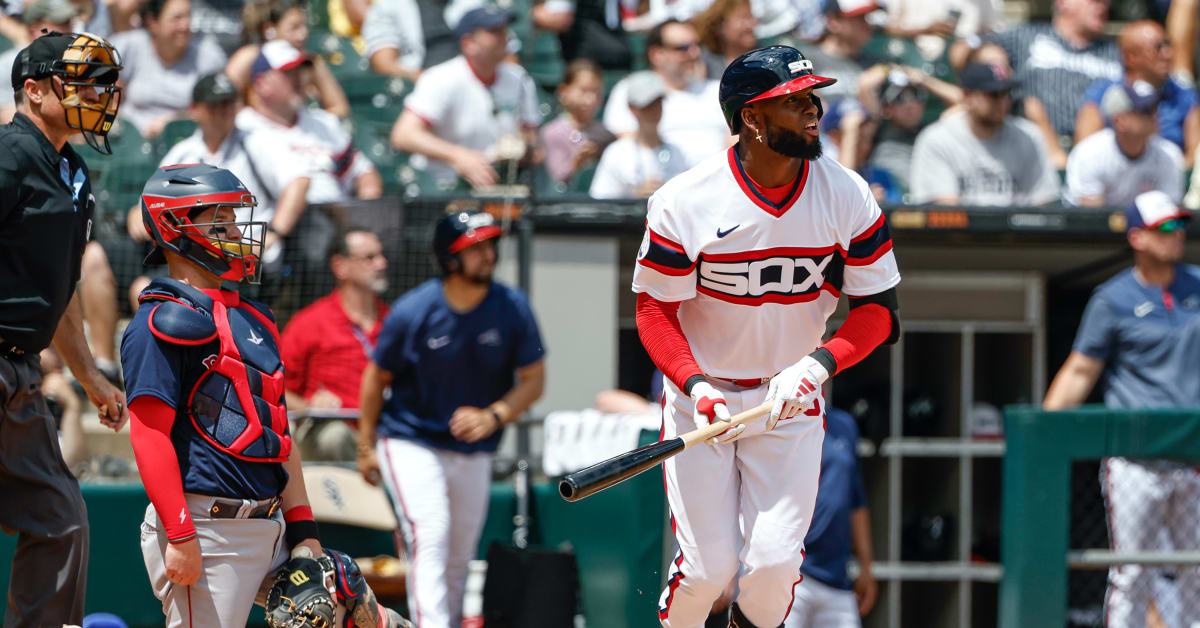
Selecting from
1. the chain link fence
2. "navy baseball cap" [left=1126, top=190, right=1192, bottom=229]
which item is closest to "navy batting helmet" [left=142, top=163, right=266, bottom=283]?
the chain link fence

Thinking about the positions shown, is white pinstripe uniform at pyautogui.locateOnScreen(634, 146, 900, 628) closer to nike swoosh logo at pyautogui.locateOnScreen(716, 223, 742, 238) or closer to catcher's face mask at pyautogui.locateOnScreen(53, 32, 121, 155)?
nike swoosh logo at pyautogui.locateOnScreen(716, 223, 742, 238)

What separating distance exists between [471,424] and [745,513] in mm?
2057

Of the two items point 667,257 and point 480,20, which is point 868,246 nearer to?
point 667,257

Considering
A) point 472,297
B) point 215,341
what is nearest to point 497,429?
point 472,297

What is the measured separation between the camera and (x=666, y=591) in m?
4.14

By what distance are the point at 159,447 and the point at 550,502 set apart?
10.7 feet

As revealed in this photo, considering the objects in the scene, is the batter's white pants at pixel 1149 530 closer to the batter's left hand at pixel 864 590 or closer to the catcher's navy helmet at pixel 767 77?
the batter's left hand at pixel 864 590

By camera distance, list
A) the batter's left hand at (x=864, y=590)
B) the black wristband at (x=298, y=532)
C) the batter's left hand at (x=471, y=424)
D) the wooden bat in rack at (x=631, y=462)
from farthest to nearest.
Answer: the batter's left hand at (x=864, y=590) < the batter's left hand at (x=471, y=424) < the black wristband at (x=298, y=532) < the wooden bat in rack at (x=631, y=462)

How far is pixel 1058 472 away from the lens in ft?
18.8

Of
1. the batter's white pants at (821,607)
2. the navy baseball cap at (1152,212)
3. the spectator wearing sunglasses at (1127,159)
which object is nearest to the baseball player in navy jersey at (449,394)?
the batter's white pants at (821,607)

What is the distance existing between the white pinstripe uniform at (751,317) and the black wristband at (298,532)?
40.3 inches

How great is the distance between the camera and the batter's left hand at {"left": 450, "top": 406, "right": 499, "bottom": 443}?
5.91 metres

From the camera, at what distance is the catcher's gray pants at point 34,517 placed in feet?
12.9

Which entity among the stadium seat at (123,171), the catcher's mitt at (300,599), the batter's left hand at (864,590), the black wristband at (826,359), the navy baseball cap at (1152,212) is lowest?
the batter's left hand at (864,590)
